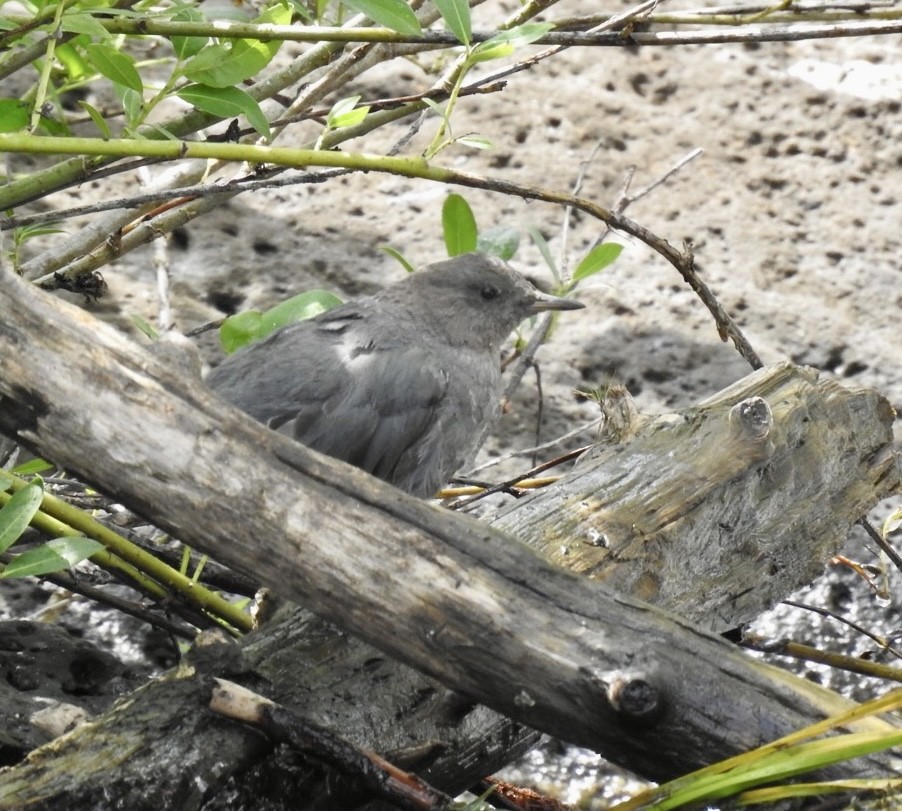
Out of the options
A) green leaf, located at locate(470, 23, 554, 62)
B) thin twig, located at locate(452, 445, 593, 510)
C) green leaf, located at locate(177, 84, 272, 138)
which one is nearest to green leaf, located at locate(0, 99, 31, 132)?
green leaf, located at locate(177, 84, 272, 138)

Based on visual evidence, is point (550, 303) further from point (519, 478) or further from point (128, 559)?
point (128, 559)

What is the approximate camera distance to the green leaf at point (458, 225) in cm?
406

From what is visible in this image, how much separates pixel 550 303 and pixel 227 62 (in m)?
1.82

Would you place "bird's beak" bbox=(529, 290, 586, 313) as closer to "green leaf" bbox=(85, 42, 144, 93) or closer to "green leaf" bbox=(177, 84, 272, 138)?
"green leaf" bbox=(177, 84, 272, 138)

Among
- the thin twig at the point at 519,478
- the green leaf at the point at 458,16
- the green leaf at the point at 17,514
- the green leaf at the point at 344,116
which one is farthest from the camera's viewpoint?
the thin twig at the point at 519,478

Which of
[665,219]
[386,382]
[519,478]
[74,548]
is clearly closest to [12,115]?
[74,548]

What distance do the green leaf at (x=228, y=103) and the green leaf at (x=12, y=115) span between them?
35cm

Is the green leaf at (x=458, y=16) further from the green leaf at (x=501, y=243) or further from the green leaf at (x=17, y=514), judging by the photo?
the green leaf at (x=501, y=243)

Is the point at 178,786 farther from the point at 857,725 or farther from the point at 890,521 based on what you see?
the point at 890,521

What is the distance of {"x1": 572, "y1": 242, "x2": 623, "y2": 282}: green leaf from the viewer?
396 cm

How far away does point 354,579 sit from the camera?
2.31 meters

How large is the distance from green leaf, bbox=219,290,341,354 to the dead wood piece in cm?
106

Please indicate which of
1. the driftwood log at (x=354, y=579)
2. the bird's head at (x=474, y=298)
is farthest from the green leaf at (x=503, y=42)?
the bird's head at (x=474, y=298)

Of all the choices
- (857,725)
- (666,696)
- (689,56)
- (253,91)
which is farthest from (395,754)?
(689,56)
